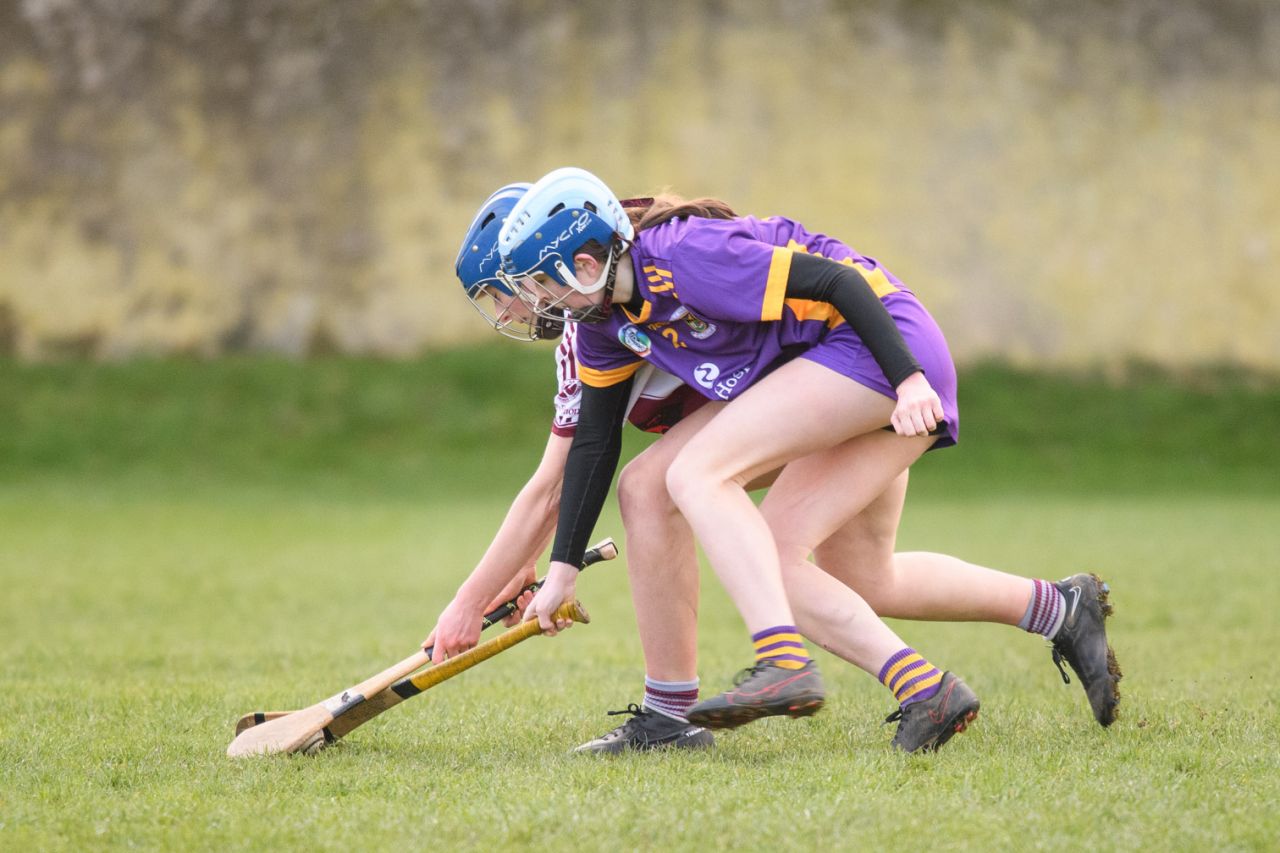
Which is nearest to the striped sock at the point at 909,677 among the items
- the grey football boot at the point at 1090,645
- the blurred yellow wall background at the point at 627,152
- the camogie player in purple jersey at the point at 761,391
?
the camogie player in purple jersey at the point at 761,391

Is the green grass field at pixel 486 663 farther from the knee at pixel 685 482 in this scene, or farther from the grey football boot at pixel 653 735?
the knee at pixel 685 482

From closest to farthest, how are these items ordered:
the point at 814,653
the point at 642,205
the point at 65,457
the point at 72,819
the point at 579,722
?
the point at 72,819, the point at 642,205, the point at 579,722, the point at 814,653, the point at 65,457

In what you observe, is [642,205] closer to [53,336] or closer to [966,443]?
[966,443]

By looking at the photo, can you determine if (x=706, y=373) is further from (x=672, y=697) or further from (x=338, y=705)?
(x=338, y=705)

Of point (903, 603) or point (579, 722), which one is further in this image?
point (579, 722)

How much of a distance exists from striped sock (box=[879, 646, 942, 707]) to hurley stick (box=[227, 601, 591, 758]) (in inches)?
31.2

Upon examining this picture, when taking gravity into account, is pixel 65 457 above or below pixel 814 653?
above

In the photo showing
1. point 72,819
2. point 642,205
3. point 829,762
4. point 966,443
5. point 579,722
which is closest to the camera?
point 72,819

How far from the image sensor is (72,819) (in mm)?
2994

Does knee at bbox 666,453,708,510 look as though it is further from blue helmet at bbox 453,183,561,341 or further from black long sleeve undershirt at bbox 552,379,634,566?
blue helmet at bbox 453,183,561,341

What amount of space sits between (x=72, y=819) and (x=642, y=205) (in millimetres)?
1981

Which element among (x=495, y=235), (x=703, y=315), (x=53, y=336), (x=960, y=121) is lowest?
(x=703, y=315)

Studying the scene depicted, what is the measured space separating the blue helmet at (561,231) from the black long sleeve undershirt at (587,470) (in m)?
0.37

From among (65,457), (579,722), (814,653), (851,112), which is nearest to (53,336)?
(65,457)
